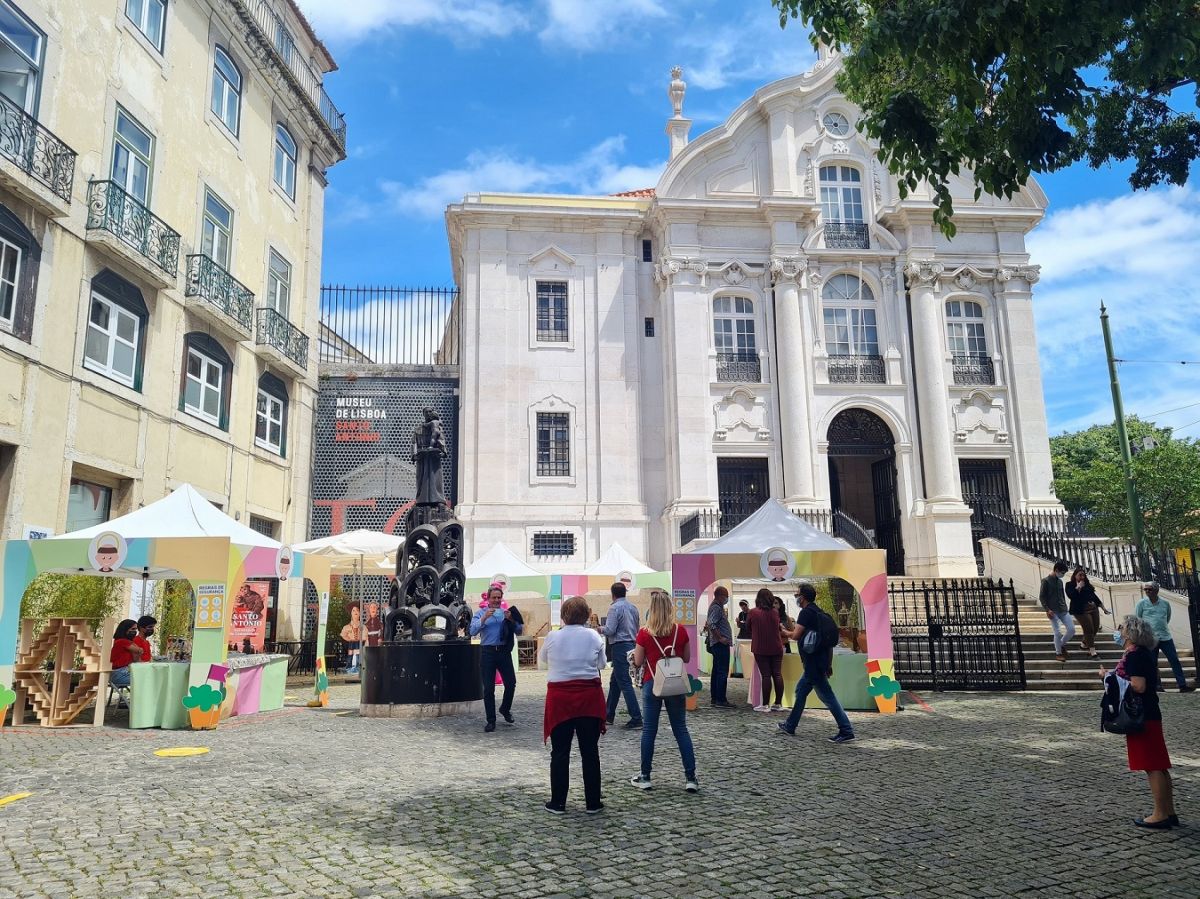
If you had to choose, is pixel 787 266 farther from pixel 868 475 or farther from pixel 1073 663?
pixel 1073 663

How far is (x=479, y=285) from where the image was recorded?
26.3 meters

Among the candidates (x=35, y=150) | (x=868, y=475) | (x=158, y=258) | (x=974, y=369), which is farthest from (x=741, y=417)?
(x=35, y=150)

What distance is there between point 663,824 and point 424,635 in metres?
7.43

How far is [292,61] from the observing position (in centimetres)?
2386

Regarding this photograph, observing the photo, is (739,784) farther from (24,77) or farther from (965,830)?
(24,77)

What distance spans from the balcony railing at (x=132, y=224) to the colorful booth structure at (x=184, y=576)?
6.17 meters

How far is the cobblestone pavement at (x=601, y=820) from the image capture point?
4.86 metres

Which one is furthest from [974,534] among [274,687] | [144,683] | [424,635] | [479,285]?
[144,683]

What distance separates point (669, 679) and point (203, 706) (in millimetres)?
6988

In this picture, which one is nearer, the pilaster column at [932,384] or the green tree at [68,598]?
the green tree at [68,598]

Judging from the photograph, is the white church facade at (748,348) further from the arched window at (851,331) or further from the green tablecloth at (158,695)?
the green tablecloth at (158,695)

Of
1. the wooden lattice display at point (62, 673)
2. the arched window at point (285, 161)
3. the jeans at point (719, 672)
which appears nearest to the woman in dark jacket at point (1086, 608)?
the jeans at point (719, 672)

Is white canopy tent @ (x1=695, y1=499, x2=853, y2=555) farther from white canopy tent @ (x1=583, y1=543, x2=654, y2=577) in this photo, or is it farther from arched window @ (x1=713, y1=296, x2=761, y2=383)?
arched window @ (x1=713, y1=296, x2=761, y2=383)

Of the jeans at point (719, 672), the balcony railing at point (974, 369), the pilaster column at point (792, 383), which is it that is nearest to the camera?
the jeans at point (719, 672)
